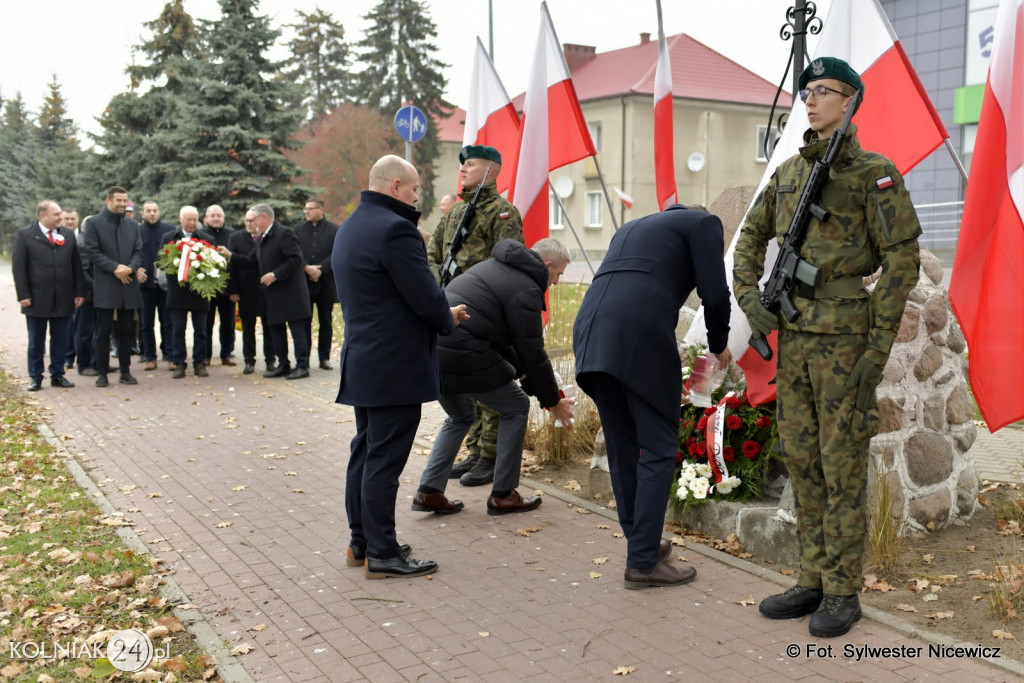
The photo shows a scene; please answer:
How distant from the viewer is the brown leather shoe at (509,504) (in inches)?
259

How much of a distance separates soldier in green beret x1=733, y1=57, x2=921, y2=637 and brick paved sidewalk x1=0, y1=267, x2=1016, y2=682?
43 cm

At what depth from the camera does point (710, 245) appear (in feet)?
16.4

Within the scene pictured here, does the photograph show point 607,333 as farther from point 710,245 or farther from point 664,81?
point 664,81

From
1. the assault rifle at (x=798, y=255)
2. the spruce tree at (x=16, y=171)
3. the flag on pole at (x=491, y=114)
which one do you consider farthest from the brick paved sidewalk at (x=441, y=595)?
the spruce tree at (x=16, y=171)

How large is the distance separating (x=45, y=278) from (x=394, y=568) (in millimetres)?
8478

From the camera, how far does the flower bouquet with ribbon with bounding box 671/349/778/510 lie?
5.89m

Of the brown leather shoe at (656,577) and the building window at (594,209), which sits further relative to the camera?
the building window at (594,209)

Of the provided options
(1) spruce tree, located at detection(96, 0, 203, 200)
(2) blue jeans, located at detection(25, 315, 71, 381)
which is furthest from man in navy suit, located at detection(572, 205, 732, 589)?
(1) spruce tree, located at detection(96, 0, 203, 200)

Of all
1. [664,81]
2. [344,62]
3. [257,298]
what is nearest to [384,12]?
[344,62]

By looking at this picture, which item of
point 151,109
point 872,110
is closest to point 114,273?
point 872,110

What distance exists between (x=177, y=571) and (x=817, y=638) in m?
3.48

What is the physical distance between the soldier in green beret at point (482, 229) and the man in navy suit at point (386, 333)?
1925mm

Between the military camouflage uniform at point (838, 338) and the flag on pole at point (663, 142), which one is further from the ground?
the flag on pole at point (663, 142)

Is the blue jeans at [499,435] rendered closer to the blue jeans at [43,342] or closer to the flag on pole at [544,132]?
the flag on pole at [544,132]
